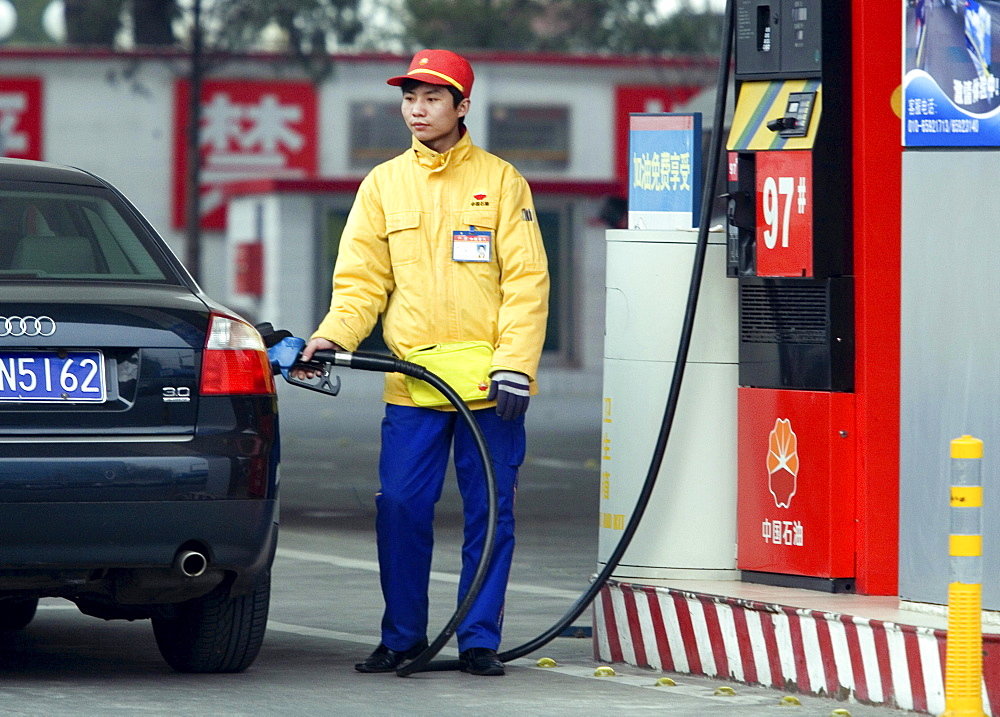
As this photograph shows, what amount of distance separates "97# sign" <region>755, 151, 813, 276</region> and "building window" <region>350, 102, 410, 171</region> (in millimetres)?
24741

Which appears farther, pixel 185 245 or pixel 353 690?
pixel 185 245

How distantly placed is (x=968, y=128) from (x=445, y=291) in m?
1.64

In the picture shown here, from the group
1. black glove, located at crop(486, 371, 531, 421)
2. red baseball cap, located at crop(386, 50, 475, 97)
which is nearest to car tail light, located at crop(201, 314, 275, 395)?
black glove, located at crop(486, 371, 531, 421)

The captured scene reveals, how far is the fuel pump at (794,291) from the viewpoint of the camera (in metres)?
6.20

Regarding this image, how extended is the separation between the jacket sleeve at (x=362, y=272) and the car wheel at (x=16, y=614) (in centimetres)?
189

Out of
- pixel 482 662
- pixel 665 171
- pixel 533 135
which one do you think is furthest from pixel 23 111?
pixel 482 662

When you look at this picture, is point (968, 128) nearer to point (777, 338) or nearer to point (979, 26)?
point (979, 26)

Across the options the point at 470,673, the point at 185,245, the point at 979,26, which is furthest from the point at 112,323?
the point at 185,245

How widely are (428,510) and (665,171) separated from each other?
55.9 inches

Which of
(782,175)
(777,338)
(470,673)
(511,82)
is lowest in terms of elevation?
(470,673)

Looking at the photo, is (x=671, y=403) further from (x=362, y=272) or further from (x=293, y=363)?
(x=293, y=363)

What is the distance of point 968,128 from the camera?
5695 mm

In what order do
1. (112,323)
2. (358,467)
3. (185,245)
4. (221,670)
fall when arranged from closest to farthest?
(112,323) < (221,670) < (358,467) < (185,245)

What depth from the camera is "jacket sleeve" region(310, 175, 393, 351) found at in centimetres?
619
